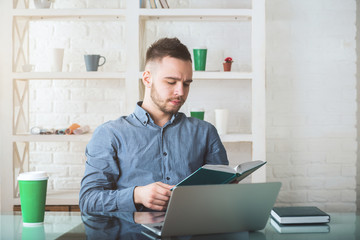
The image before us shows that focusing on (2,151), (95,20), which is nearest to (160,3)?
(95,20)

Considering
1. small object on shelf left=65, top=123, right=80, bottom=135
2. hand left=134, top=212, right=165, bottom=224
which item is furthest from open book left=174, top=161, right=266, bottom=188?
small object on shelf left=65, top=123, right=80, bottom=135

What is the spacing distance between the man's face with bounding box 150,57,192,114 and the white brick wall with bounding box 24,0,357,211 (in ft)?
3.71

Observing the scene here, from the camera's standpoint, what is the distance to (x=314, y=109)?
9.62ft

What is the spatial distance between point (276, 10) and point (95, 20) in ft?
4.01

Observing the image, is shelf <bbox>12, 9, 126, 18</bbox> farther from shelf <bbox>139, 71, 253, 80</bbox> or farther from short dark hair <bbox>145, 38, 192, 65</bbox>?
short dark hair <bbox>145, 38, 192, 65</bbox>

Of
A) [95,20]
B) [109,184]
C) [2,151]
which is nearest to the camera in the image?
Result: [109,184]

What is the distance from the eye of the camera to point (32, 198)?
4.09ft

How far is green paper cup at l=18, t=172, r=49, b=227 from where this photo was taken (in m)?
1.24

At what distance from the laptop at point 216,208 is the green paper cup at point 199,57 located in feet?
5.31

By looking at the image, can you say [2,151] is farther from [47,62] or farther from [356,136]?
[356,136]

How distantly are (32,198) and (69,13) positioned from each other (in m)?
1.66

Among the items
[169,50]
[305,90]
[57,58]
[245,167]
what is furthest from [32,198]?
[305,90]

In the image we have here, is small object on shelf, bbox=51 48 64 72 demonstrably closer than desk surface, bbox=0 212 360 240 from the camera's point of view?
No

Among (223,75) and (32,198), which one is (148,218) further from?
(223,75)
